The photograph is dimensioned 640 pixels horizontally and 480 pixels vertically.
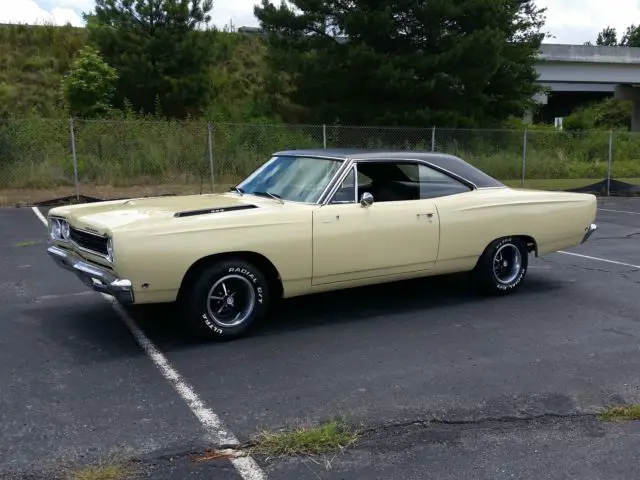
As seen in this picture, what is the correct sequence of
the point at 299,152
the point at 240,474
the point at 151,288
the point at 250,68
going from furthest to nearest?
the point at 250,68
the point at 299,152
the point at 151,288
the point at 240,474

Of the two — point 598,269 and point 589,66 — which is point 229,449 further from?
point 589,66

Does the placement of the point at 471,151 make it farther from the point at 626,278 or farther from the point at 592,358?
the point at 592,358

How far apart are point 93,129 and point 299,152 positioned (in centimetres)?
1372

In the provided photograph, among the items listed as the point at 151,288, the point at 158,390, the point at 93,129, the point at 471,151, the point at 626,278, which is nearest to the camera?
the point at 158,390

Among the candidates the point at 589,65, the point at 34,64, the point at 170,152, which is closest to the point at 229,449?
the point at 170,152

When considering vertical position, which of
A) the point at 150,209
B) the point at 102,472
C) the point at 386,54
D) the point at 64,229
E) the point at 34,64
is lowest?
the point at 102,472

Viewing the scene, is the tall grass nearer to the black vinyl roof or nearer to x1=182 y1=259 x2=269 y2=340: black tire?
the black vinyl roof

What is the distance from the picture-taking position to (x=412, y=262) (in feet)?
19.9

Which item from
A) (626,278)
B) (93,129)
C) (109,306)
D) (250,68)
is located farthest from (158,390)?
(250,68)

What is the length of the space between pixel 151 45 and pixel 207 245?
21.6m

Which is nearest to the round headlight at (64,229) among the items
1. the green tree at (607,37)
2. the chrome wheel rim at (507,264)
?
the chrome wheel rim at (507,264)

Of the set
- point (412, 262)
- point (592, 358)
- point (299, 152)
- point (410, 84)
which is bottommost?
point (592, 358)

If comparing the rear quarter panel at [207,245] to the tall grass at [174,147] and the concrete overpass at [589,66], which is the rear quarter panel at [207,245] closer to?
the tall grass at [174,147]

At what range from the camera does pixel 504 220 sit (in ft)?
21.6
